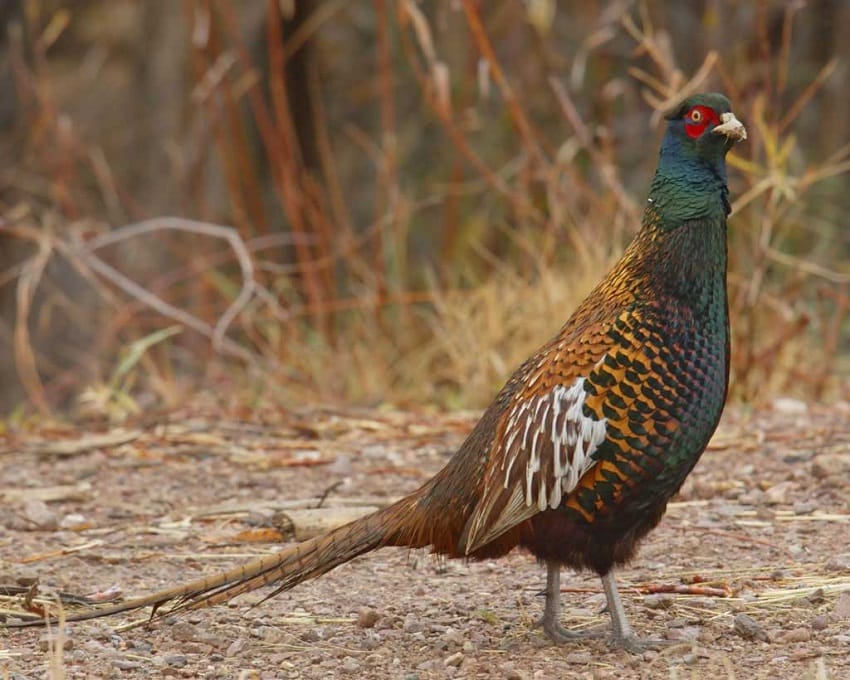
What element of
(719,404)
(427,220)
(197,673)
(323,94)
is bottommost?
(197,673)

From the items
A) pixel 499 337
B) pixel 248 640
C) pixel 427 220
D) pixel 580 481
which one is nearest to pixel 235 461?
pixel 499 337

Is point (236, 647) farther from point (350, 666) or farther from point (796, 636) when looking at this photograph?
point (796, 636)

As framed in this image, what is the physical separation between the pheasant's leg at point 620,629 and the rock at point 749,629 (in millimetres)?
183

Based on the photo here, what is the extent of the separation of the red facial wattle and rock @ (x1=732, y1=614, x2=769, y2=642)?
1.25 metres

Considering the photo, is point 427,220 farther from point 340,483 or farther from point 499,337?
point 340,483

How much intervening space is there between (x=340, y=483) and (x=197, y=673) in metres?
1.62

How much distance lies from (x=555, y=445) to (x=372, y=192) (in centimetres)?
811

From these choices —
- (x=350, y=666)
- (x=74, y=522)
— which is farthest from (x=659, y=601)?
(x=74, y=522)

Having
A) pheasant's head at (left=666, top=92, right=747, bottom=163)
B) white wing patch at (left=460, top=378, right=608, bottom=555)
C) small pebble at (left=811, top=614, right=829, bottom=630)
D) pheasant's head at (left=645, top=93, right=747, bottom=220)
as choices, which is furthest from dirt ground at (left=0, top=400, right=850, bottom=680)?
pheasant's head at (left=666, top=92, right=747, bottom=163)

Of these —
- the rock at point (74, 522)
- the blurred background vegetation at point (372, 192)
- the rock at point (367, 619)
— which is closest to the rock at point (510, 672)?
the rock at point (367, 619)

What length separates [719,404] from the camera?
347 centimetres

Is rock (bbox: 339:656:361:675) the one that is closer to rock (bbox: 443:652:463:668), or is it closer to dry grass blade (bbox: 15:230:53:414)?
rock (bbox: 443:652:463:668)

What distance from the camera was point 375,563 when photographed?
440cm

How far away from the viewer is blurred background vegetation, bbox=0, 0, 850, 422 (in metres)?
6.40
